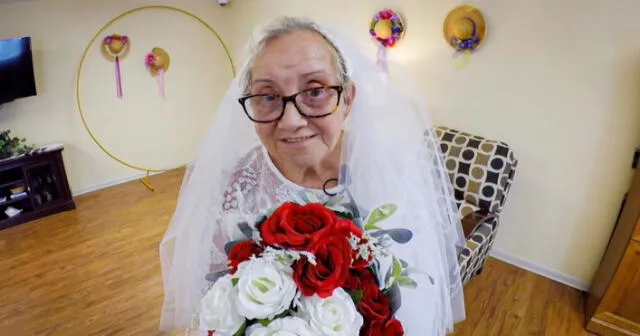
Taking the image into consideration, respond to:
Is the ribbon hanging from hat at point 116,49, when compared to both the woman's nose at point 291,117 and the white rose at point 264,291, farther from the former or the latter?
the white rose at point 264,291

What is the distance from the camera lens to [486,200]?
2.22 metres

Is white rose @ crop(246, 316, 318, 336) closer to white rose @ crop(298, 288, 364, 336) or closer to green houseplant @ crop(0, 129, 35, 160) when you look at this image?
white rose @ crop(298, 288, 364, 336)

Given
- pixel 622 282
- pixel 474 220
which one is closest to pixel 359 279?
pixel 474 220

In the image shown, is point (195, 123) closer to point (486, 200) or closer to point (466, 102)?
point (466, 102)

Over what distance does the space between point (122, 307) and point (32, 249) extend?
1094 millimetres

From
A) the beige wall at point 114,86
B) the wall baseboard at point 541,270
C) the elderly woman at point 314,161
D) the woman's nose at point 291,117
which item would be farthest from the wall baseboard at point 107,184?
the woman's nose at point 291,117

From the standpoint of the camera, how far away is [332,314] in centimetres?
53

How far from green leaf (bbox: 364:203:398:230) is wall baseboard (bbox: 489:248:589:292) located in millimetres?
2285

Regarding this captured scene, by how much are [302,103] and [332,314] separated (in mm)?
483

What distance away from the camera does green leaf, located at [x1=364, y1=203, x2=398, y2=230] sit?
67cm

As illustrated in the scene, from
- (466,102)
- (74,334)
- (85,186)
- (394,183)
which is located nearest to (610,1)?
(466,102)

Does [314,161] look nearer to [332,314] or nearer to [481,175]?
[332,314]

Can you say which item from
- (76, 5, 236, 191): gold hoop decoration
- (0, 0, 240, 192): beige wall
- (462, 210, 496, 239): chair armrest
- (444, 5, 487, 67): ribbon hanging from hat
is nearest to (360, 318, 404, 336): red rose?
(462, 210, 496, 239): chair armrest

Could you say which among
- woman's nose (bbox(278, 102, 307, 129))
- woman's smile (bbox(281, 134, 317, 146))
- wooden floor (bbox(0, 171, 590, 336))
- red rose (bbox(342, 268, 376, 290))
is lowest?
wooden floor (bbox(0, 171, 590, 336))
